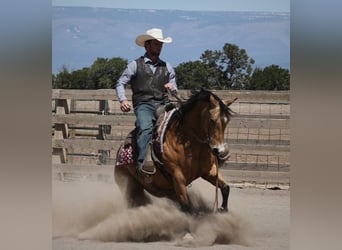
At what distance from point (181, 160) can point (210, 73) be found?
570mm

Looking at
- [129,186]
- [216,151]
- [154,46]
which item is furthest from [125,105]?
[216,151]

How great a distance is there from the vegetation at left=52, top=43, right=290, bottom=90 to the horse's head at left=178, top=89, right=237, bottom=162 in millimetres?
112

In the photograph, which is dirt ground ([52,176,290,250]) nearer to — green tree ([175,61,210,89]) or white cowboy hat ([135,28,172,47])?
green tree ([175,61,210,89])

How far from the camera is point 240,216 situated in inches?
222

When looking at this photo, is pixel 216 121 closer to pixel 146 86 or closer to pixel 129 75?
pixel 146 86

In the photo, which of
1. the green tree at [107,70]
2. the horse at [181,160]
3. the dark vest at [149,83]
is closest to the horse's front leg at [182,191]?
the horse at [181,160]

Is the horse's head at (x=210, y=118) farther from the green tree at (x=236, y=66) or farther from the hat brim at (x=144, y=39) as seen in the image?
the hat brim at (x=144, y=39)

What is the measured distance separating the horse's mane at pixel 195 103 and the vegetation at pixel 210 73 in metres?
0.06

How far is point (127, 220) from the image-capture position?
5668 millimetres

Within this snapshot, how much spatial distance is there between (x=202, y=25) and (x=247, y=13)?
0.94ft

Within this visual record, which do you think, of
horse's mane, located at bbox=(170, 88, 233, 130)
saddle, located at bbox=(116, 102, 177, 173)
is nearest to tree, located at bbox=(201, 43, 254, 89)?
horse's mane, located at bbox=(170, 88, 233, 130)

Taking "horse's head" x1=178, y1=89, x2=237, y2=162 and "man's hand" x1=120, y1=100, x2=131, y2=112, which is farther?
"man's hand" x1=120, y1=100, x2=131, y2=112

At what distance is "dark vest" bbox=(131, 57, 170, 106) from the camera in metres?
5.62

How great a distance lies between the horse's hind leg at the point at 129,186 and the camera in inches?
223
